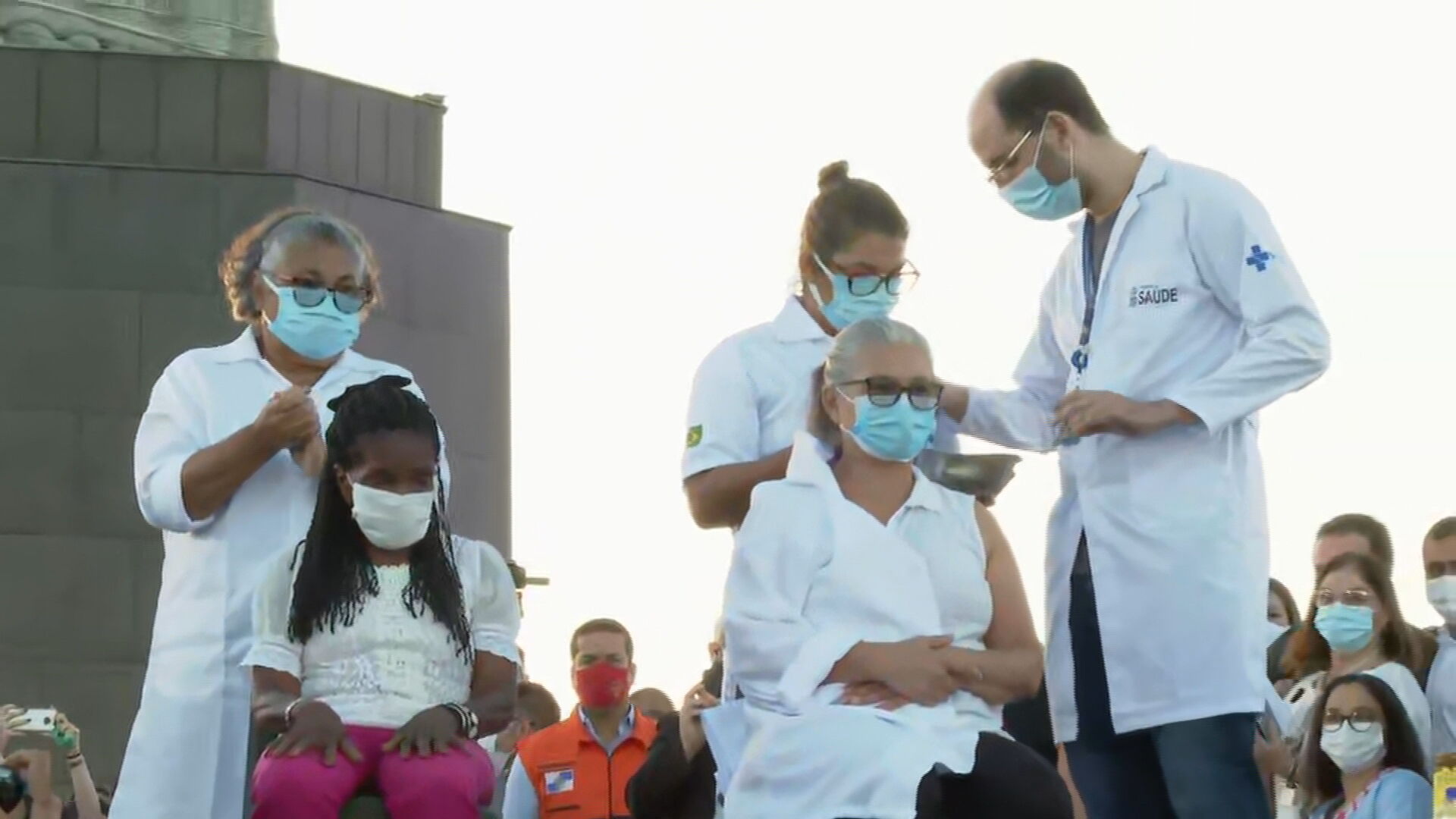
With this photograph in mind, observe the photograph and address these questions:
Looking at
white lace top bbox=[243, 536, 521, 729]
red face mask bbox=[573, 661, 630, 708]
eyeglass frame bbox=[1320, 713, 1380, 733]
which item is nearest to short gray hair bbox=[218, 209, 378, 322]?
white lace top bbox=[243, 536, 521, 729]

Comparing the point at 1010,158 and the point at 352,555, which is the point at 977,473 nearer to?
the point at 1010,158

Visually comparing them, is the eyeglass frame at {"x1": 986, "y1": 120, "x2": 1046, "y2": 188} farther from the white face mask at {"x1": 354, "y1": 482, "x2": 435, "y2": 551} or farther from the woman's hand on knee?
the woman's hand on knee

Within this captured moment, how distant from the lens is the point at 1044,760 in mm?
6008

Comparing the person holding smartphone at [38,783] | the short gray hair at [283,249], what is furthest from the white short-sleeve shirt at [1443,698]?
the person holding smartphone at [38,783]

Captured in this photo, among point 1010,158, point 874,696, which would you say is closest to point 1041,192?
point 1010,158

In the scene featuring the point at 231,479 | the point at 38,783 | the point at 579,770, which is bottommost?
the point at 38,783

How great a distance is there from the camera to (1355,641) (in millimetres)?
9336

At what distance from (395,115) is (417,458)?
13601mm

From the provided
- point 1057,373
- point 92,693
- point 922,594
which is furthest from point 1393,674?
point 92,693

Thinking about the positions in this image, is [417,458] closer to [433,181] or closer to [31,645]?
[31,645]

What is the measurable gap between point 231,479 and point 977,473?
1.62 metres

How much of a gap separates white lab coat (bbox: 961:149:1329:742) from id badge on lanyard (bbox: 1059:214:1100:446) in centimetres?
2

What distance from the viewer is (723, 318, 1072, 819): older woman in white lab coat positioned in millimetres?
5953

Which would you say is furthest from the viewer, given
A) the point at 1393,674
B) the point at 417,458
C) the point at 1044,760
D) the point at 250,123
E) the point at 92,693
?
the point at 250,123
